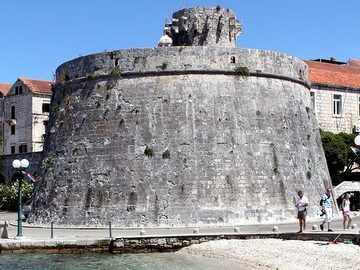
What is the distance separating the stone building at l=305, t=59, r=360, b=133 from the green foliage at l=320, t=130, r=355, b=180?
278 centimetres

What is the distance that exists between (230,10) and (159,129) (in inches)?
326

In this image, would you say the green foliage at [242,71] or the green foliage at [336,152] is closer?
the green foliage at [242,71]

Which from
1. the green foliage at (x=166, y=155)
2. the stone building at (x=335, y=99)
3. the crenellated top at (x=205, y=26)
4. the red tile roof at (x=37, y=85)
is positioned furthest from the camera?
the red tile roof at (x=37, y=85)

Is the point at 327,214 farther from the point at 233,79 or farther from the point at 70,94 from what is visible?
the point at 70,94

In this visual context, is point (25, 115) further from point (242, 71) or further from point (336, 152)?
point (242, 71)

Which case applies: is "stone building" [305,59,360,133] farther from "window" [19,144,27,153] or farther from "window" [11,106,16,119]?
"window" [11,106,16,119]

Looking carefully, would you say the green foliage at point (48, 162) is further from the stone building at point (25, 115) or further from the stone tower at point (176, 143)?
the stone building at point (25, 115)

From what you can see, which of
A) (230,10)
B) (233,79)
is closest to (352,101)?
(230,10)

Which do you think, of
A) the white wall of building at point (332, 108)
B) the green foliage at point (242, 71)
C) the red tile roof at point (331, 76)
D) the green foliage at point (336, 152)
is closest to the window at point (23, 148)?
the red tile roof at point (331, 76)

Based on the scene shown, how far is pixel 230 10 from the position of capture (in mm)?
33156

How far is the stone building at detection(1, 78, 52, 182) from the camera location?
62250 millimetres

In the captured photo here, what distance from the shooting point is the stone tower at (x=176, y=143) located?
89.2 feet

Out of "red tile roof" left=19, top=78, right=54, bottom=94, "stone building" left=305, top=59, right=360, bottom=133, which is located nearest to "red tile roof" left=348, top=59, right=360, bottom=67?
"stone building" left=305, top=59, right=360, bottom=133

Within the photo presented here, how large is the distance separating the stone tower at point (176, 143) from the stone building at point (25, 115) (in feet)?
107
